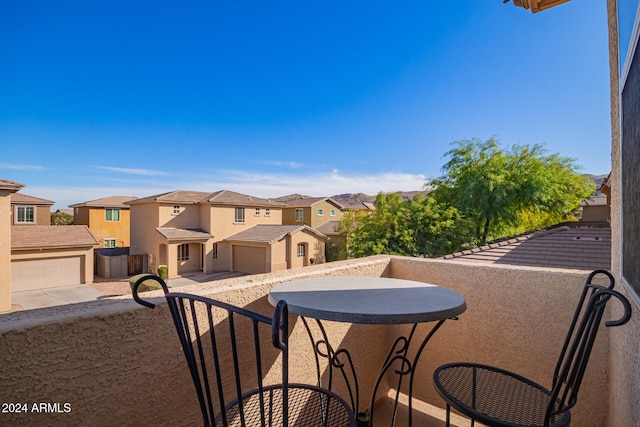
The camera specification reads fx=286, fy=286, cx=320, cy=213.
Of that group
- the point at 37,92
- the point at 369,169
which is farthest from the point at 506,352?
the point at 369,169

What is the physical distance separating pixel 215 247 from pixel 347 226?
29.4 feet

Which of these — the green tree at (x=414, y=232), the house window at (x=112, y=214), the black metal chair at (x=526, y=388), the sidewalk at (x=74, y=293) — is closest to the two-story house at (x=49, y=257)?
the sidewalk at (x=74, y=293)

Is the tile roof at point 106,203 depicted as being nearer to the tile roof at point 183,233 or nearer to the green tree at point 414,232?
the tile roof at point 183,233

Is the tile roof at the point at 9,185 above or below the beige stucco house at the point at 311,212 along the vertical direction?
above

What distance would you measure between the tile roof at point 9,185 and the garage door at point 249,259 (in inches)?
436

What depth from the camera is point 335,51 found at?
1395 cm

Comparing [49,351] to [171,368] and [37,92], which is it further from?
[37,92]

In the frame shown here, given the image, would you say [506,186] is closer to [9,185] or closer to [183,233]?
[183,233]

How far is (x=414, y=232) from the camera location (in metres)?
13.5

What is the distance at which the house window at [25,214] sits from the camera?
20016mm

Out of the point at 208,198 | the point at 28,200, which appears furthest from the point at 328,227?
the point at 28,200

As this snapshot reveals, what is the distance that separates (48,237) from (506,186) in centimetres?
2311

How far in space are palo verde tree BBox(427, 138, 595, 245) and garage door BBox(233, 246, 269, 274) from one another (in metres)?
11.1

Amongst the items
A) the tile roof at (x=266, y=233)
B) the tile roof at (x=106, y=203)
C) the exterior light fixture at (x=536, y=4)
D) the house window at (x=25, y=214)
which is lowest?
the tile roof at (x=266, y=233)
